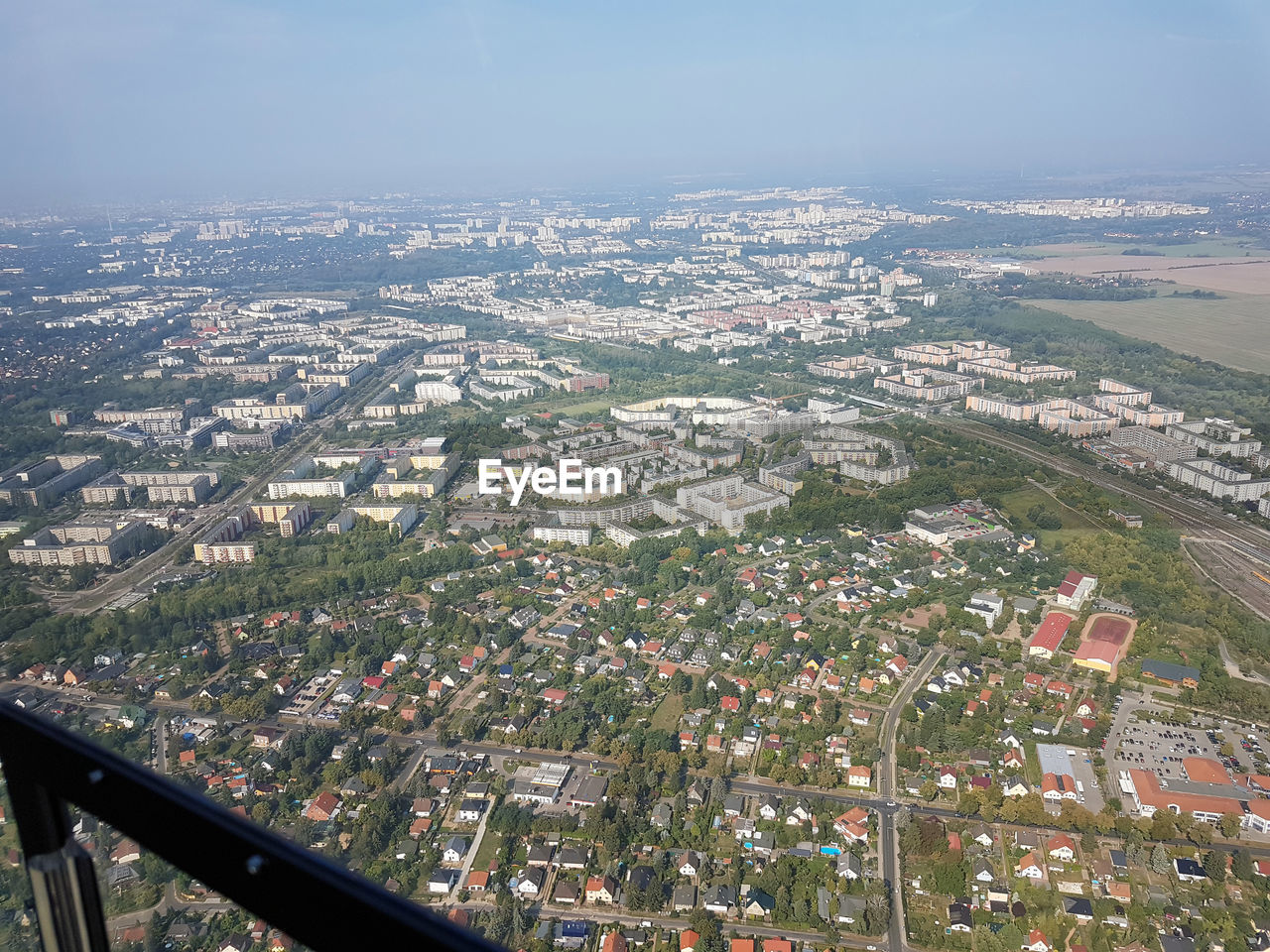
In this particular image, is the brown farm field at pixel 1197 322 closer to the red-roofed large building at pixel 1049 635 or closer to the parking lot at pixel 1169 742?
the red-roofed large building at pixel 1049 635

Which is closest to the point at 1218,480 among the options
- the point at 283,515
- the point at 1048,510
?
the point at 1048,510

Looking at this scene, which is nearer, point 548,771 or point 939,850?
point 939,850

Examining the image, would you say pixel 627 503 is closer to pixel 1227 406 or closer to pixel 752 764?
pixel 752 764

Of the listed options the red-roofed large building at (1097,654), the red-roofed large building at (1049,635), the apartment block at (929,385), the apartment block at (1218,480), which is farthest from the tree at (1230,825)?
the apartment block at (929,385)

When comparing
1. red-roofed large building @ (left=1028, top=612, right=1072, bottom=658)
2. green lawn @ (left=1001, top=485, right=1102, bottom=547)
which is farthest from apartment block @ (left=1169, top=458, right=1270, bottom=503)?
red-roofed large building @ (left=1028, top=612, right=1072, bottom=658)

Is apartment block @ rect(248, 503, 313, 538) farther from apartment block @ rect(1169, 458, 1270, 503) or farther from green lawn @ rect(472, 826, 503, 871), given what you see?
apartment block @ rect(1169, 458, 1270, 503)

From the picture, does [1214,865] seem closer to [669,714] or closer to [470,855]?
[669,714]

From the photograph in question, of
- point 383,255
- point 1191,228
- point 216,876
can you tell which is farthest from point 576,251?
point 216,876
